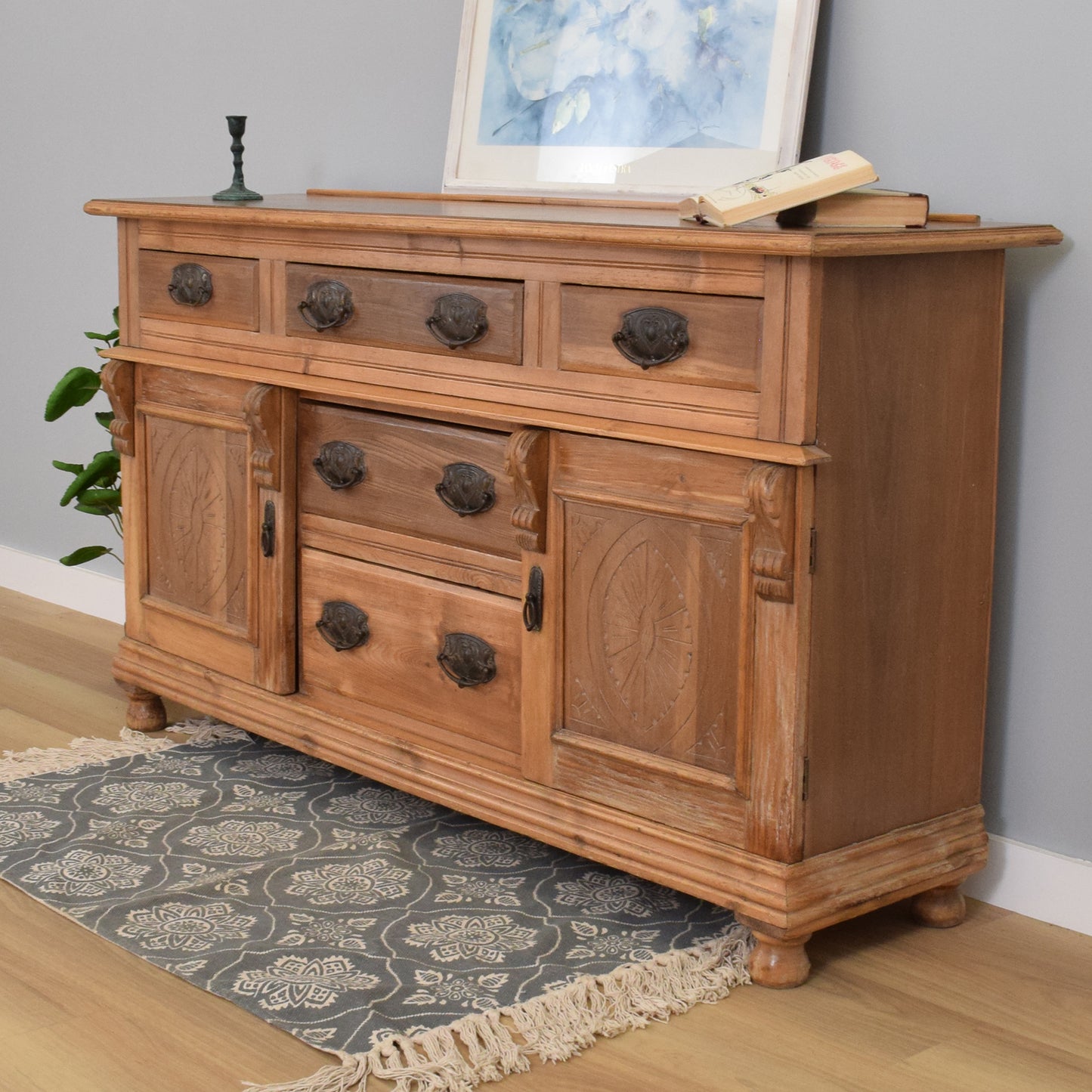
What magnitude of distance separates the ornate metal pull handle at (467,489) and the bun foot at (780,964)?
2.34ft

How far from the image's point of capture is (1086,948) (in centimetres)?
213

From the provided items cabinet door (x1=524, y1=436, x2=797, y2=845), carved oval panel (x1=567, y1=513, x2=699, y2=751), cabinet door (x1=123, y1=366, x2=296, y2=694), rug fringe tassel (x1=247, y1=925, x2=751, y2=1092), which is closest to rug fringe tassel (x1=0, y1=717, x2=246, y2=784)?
cabinet door (x1=123, y1=366, x2=296, y2=694)

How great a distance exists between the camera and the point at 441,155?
9.67 feet

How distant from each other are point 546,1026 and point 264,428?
112 cm

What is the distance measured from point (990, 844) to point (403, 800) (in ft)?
3.08

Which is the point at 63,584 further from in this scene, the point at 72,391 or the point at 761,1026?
the point at 761,1026

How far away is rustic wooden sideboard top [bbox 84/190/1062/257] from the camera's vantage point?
181cm

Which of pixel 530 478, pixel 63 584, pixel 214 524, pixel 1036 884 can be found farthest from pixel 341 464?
pixel 63 584

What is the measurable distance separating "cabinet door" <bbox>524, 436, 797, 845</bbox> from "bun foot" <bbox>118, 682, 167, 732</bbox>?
3.33ft

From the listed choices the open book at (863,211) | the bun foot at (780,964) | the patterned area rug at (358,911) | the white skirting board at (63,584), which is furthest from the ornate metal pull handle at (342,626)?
the white skirting board at (63,584)

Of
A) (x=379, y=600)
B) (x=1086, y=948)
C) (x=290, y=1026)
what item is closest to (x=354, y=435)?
(x=379, y=600)

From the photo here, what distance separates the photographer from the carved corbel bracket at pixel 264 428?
2.53 metres

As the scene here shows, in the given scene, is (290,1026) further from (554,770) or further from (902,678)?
(902,678)

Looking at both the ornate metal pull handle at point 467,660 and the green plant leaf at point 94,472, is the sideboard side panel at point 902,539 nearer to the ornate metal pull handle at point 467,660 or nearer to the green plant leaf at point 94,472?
the ornate metal pull handle at point 467,660
